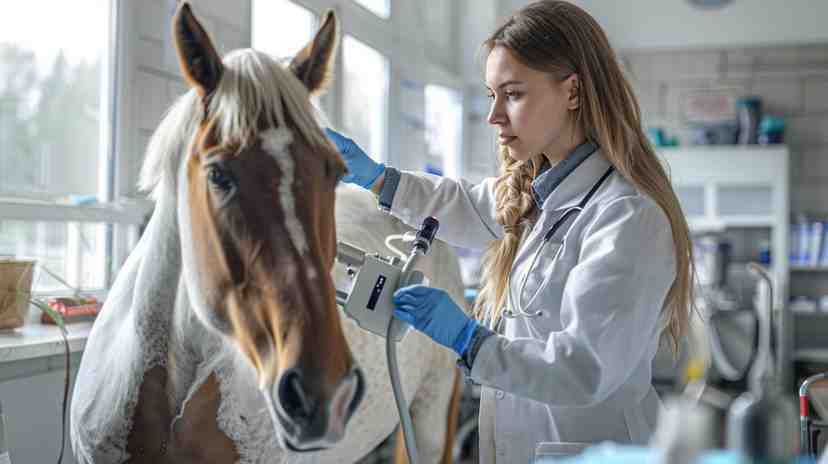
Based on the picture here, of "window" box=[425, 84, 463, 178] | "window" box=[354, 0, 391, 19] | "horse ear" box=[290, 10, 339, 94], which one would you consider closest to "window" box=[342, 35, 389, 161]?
"window" box=[354, 0, 391, 19]

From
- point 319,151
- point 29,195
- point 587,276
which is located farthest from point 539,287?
point 29,195

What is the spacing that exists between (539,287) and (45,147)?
150 cm

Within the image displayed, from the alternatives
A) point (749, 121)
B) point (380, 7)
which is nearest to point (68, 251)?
point (380, 7)

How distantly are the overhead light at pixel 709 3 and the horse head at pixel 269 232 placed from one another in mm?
5222

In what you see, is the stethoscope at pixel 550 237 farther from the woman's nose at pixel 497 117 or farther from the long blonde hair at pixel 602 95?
the woman's nose at pixel 497 117

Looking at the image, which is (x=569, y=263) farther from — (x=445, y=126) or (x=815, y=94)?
(x=815, y=94)

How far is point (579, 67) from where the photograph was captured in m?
1.29

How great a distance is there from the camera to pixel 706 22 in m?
5.66

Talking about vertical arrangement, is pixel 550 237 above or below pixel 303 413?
above

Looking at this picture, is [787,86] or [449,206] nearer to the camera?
[449,206]

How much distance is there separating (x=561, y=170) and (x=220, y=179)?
2.00ft

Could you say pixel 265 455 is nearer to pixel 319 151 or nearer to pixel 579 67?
pixel 319 151

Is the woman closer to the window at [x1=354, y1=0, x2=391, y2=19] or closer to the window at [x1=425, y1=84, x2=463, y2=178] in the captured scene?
the window at [x1=354, y1=0, x2=391, y2=19]

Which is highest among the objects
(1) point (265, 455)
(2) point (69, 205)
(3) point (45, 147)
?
(3) point (45, 147)
